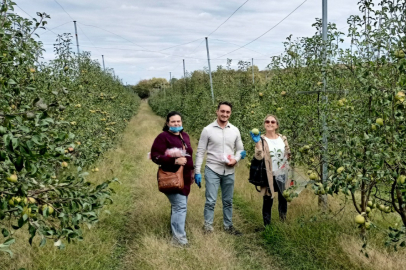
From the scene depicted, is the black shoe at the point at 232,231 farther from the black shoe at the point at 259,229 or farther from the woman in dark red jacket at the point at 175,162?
the woman in dark red jacket at the point at 175,162

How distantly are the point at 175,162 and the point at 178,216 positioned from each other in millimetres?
654

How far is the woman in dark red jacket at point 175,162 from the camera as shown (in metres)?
4.53

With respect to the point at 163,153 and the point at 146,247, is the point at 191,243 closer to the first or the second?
the point at 146,247

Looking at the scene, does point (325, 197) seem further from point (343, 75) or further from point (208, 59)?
point (208, 59)

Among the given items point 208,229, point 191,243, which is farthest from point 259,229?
point 191,243

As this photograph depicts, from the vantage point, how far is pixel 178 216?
15.1 feet

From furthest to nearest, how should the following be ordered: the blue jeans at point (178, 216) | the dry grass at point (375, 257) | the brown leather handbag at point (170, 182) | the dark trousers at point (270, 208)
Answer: the dark trousers at point (270, 208)
the blue jeans at point (178, 216)
the brown leather handbag at point (170, 182)
the dry grass at point (375, 257)

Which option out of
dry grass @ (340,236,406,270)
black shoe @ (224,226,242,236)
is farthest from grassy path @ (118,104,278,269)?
dry grass @ (340,236,406,270)

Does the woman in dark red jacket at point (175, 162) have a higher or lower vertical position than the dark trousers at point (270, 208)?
higher

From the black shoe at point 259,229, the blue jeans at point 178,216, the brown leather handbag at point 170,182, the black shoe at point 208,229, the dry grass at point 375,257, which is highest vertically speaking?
the brown leather handbag at point 170,182

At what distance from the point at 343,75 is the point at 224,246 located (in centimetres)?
240

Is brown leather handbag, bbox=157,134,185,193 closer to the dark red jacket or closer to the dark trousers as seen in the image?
the dark red jacket

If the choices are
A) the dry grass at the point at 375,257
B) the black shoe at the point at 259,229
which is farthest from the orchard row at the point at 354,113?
Answer: the black shoe at the point at 259,229

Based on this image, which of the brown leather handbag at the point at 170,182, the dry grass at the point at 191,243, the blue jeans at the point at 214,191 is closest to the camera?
the dry grass at the point at 191,243
